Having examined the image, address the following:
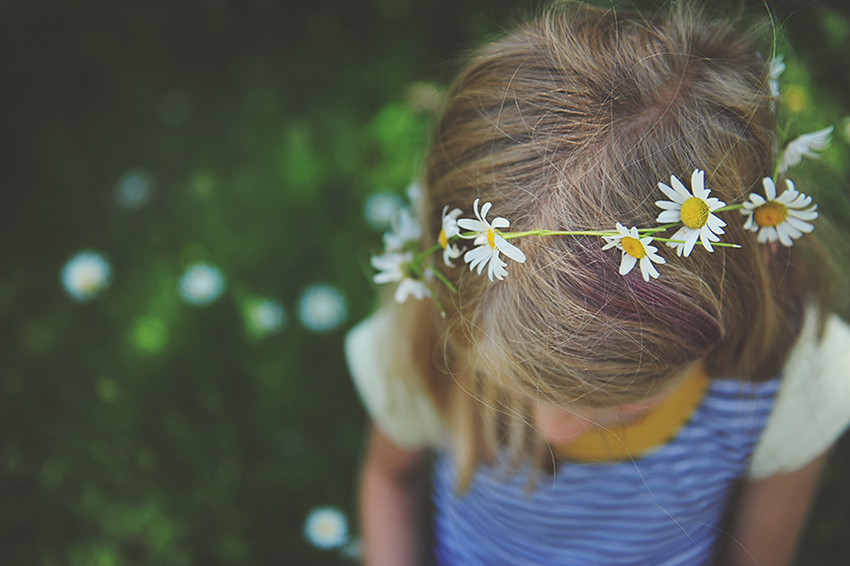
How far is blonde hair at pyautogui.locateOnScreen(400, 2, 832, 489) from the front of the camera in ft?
1.36

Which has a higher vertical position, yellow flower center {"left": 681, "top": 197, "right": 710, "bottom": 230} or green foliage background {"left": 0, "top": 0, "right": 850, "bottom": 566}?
yellow flower center {"left": 681, "top": 197, "right": 710, "bottom": 230}

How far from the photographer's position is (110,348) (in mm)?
1129

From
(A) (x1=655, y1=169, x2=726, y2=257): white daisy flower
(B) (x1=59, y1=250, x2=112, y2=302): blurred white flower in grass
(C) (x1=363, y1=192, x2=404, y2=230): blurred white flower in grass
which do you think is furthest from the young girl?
(B) (x1=59, y1=250, x2=112, y2=302): blurred white flower in grass

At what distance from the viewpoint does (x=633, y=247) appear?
39cm

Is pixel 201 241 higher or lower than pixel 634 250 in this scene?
lower

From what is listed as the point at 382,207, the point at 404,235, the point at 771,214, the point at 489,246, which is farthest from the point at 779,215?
the point at 382,207

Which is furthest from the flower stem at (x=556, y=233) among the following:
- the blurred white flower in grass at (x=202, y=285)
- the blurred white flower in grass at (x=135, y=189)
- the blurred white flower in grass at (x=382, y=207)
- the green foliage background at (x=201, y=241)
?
the blurred white flower in grass at (x=135, y=189)

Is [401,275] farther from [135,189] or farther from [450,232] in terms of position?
[135,189]

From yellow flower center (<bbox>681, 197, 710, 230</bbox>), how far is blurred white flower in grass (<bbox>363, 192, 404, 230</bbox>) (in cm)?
74

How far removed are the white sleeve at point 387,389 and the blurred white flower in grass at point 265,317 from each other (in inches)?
14.4

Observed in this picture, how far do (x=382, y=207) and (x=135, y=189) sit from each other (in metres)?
0.68

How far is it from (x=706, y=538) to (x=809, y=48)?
0.73 meters

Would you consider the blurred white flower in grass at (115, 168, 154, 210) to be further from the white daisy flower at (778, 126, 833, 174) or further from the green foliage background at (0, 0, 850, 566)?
the white daisy flower at (778, 126, 833, 174)

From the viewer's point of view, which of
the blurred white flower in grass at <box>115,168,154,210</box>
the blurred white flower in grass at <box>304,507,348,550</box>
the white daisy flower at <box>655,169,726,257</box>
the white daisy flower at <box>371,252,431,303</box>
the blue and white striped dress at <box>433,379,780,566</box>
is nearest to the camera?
the white daisy flower at <box>655,169,726,257</box>
